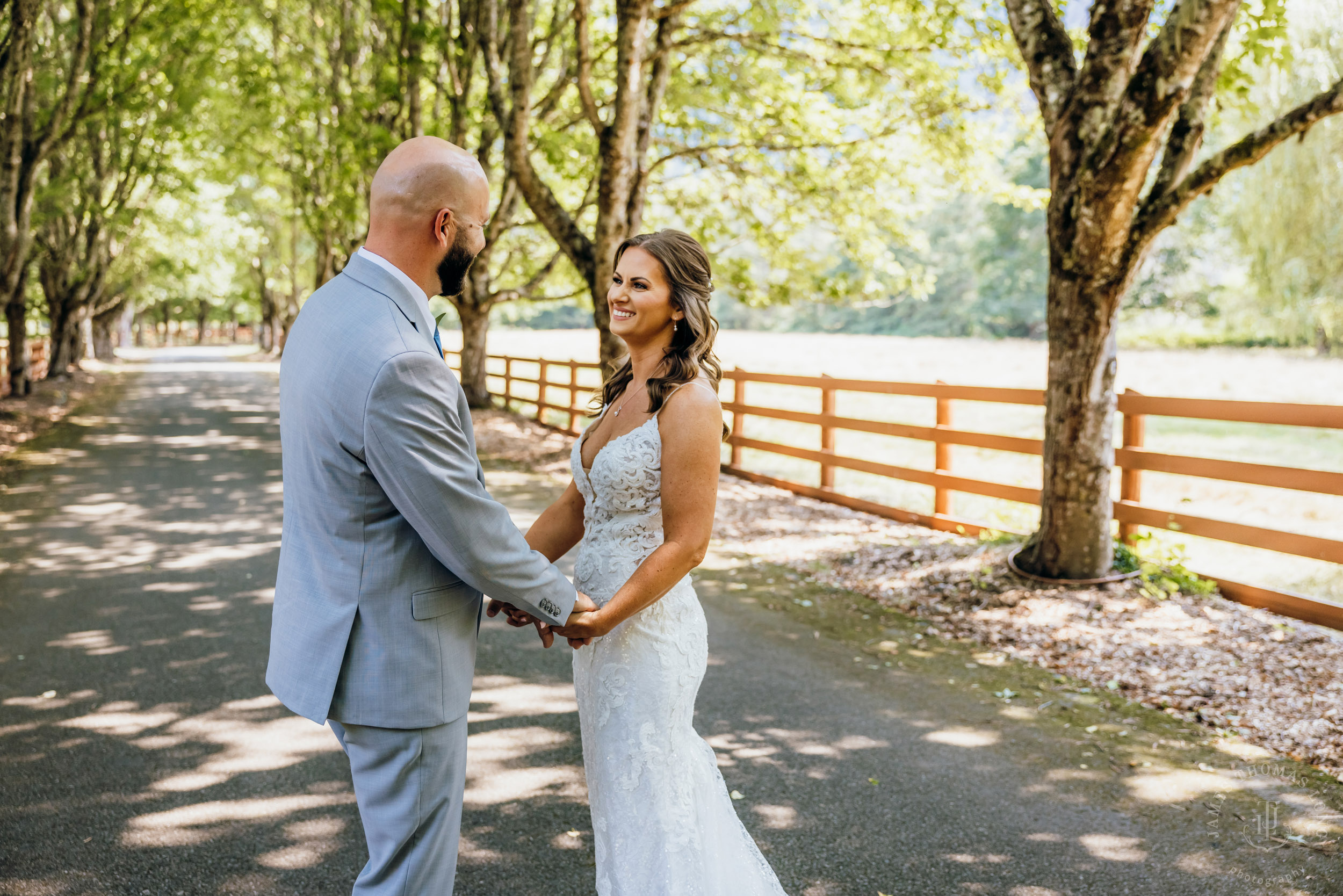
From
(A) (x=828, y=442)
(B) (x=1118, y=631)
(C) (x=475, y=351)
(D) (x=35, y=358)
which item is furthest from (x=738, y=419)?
(D) (x=35, y=358)

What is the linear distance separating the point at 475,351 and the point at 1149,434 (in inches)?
538

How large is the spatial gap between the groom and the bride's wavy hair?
59cm

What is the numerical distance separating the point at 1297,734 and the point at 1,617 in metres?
7.31

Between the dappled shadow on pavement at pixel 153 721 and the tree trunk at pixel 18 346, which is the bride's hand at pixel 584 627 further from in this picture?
the tree trunk at pixel 18 346

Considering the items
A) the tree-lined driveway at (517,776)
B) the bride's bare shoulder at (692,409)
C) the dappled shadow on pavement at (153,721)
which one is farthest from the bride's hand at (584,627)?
the dappled shadow on pavement at (153,721)

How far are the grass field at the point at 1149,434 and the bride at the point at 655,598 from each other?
5.05 metres

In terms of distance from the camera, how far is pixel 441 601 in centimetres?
227

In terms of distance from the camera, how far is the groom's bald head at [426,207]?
2.22m

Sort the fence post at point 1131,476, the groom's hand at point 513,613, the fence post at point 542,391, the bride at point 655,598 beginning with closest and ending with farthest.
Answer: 1. the groom's hand at point 513,613
2. the bride at point 655,598
3. the fence post at point 1131,476
4. the fence post at point 542,391

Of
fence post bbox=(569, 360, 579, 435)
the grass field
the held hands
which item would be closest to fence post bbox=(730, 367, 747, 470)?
the grass field

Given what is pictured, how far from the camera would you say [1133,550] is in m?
7.13

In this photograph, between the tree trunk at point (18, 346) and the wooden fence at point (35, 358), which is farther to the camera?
the wooden fence at point (35, 358)

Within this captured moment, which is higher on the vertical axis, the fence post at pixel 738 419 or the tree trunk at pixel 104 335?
the tree trunk at pixel 104 335

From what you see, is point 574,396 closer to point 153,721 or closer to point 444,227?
point 153,721
